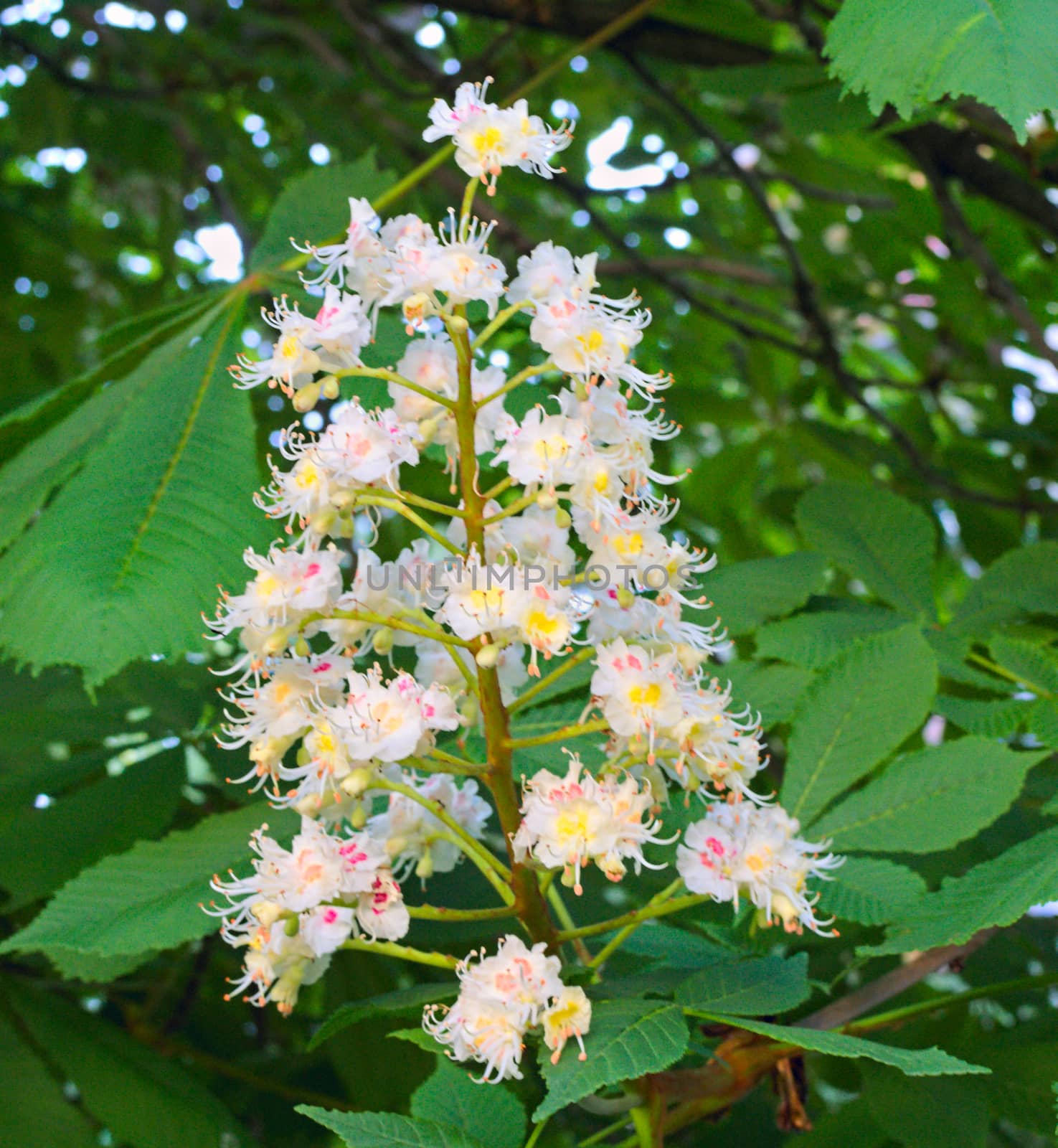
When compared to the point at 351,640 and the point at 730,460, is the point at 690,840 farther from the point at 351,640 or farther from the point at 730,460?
the point at 730,460

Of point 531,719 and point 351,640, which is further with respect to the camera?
point 531,719

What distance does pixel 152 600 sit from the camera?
0.91m

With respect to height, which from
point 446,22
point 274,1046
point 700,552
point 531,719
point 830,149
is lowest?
point 274,1046

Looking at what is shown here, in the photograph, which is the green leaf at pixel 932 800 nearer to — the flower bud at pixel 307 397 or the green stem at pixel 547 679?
the green stem at pixel 547 679

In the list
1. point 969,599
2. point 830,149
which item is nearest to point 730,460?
point 830,149

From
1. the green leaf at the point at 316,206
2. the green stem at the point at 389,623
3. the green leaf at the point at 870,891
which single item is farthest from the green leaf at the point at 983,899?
the green leaf at the point at 316,206

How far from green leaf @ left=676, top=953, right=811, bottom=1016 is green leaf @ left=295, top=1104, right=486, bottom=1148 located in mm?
175

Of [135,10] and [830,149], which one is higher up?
[135,10]

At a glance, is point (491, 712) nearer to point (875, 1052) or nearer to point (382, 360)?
point (875, 1052)

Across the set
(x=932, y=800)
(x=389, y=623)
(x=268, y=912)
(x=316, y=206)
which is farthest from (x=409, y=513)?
(x=316, y=206)

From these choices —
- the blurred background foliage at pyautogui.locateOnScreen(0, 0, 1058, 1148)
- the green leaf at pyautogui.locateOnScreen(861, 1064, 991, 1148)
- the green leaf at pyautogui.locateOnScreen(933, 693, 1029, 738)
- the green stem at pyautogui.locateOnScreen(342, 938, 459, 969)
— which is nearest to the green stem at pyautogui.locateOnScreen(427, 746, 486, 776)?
the green stem at pyautogui.locateOnScreen(342, 938, 459, 969)

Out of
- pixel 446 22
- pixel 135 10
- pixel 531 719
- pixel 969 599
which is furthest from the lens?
pixel 135 10

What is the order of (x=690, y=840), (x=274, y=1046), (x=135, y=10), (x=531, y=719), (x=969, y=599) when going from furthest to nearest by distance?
(x=135, y=10), (x=274, y=1046), (x=969, y=599), (x=531, y=719), (x=690, y=840)

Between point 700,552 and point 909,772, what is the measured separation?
0.28 meters
